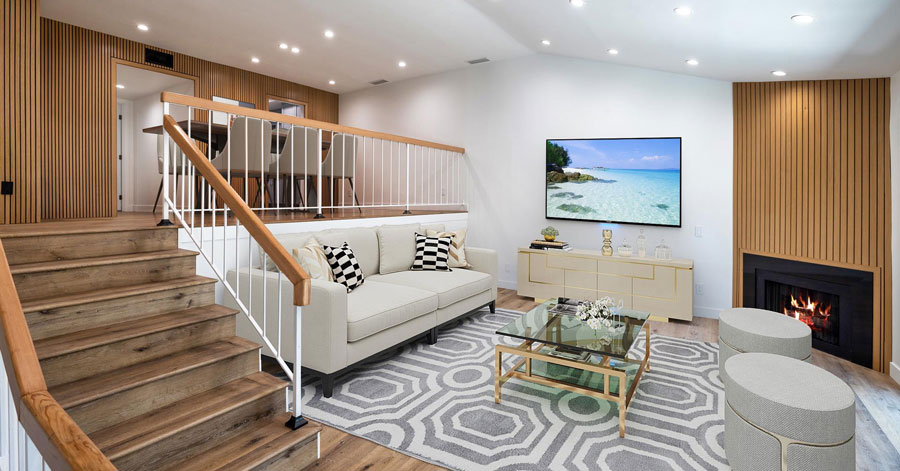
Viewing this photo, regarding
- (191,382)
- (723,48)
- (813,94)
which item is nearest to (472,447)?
(191,382)

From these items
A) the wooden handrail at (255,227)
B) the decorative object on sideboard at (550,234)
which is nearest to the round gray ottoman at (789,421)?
the wooden handrail at (255,227)

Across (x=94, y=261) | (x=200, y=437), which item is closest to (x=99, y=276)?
(x=94, y=261)

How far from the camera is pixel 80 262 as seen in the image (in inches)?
95.6

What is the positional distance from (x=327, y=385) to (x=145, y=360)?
1009 millimetres

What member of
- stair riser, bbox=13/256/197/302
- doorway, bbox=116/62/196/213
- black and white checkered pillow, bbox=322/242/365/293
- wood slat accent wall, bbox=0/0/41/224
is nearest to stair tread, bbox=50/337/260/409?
stair riser, bbox=13/256/197/302

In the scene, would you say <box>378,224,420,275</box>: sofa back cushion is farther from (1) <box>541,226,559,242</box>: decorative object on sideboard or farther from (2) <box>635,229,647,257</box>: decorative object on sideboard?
(2) <box>635,229,647,257</box>: decorative object on sideboard

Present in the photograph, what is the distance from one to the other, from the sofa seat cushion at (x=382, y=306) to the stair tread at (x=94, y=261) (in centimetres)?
106

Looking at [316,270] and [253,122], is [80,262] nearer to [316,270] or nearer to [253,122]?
[316,270]

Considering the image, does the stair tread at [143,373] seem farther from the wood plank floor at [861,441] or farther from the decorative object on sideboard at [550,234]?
the decorative object on sideboard at [550,234]

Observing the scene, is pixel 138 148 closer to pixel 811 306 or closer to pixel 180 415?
pixel 180 415

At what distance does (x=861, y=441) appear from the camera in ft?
7.87

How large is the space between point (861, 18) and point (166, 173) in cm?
419

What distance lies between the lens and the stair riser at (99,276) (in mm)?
2240

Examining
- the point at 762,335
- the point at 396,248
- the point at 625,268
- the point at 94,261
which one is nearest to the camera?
the point at 94,261
